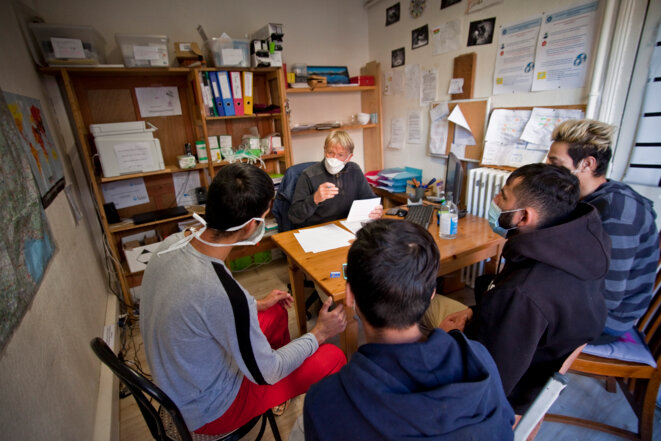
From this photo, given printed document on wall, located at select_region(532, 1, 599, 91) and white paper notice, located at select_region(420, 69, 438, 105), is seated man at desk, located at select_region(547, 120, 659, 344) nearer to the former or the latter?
printed document on wall, located at select_region(532, 1, 599, 91)

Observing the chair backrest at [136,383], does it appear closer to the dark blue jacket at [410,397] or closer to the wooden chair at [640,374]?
the dark blue jacket at [410,397]

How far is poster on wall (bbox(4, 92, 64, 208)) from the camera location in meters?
1.43

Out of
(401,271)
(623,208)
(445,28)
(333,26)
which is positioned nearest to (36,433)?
(401,271)

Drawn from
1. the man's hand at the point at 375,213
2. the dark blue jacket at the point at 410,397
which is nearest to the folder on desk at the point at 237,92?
the man's hand at the point at 375,213

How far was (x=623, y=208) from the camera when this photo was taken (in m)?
1.27

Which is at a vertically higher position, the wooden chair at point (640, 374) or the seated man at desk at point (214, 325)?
the seated man at desk at point (214, 325)

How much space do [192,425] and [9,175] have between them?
109 cm

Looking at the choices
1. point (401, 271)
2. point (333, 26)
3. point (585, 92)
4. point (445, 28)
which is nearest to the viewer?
point (401, 271)

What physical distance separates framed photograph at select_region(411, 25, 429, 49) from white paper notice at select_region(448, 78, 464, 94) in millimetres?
495

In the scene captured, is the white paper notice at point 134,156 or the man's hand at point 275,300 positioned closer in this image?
the man's hand at point 275,300

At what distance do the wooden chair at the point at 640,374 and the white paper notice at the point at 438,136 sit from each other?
176 centimetres

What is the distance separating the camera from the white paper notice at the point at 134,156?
2342 millimetres

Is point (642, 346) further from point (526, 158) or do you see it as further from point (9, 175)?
point (9, 175)

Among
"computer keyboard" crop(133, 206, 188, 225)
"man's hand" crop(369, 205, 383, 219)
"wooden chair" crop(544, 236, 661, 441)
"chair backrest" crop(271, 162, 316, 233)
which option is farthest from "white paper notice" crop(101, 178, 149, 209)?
"wooden chair" crop(544, 236, 661, 441)
